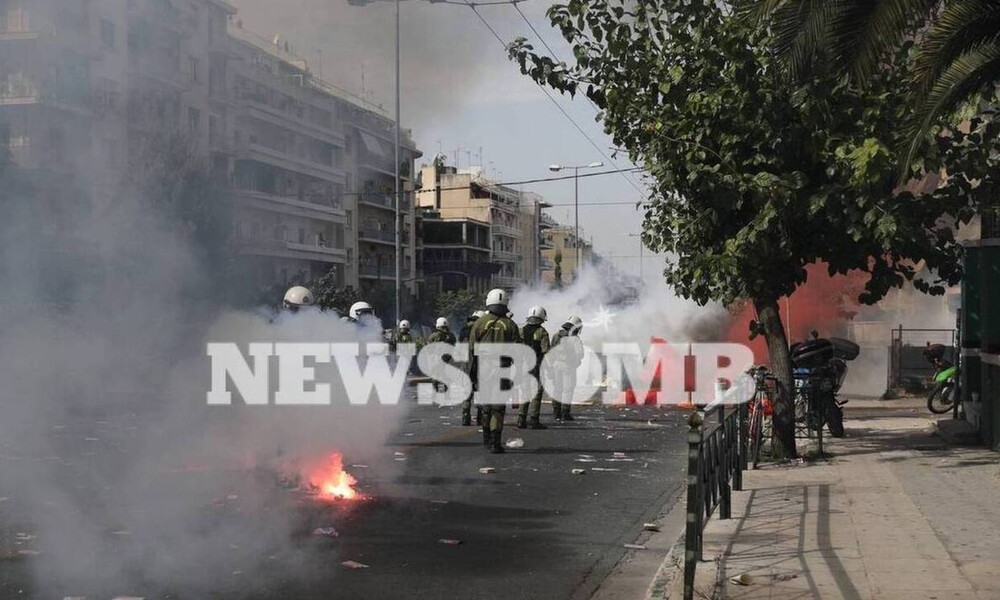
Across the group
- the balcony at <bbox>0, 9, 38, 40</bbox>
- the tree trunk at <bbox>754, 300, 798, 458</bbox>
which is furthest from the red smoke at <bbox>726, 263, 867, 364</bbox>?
the balcony at <bbox>0, 9, 38, 40</bbox>

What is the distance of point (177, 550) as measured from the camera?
24.5ft

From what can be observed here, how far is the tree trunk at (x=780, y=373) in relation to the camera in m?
13.6

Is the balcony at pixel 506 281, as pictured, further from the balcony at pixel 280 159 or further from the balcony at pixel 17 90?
the balcony at pixel 17 90

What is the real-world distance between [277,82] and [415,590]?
507 cm

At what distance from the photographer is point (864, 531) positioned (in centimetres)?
865

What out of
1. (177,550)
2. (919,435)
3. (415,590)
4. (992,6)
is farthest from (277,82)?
(919,435)

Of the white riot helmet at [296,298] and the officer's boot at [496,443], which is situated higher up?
the white riot helmet at [296,298]

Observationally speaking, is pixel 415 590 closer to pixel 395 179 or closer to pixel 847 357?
pixel 847 357

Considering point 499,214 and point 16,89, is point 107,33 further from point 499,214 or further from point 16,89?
point 499,214

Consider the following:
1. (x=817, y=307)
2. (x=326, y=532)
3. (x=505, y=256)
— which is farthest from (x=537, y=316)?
(x=505, y=256)

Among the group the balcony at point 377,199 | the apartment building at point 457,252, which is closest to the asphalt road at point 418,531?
the balcony at point 377,199

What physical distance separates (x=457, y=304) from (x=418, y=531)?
52.7 m

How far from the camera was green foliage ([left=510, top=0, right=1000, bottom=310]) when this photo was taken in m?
11.9

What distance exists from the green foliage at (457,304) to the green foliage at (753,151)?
45.2 metres
